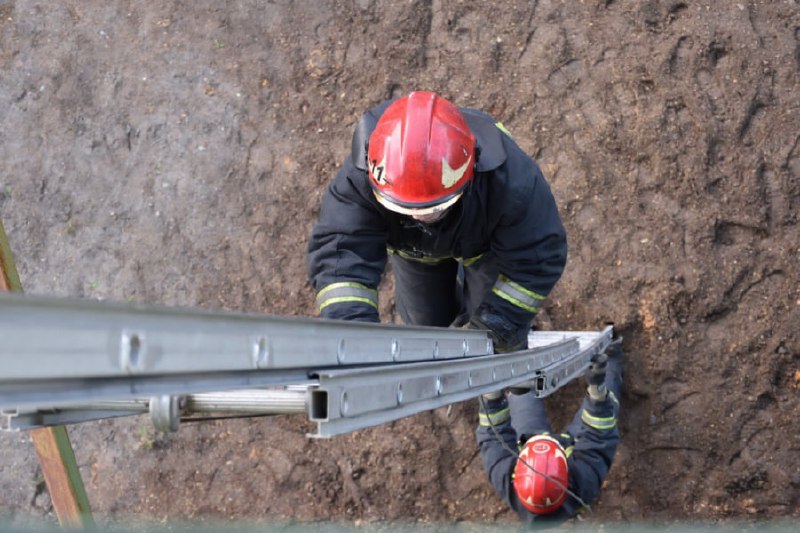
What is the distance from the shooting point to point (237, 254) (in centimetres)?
584

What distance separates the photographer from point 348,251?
375cm

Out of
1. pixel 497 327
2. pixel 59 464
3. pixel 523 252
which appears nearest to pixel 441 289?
pixel 497 327

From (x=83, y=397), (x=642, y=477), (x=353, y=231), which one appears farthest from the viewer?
(x=642, y=477)

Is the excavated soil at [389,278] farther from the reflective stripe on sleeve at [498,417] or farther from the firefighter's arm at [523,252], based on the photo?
the firefighter's arm at [523,252]

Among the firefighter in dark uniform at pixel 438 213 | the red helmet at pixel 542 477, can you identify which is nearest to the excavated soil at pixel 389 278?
the red helmet at pixel 542 477

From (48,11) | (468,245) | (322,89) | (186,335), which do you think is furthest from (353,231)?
(48,11)

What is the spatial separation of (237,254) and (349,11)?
5.97ft

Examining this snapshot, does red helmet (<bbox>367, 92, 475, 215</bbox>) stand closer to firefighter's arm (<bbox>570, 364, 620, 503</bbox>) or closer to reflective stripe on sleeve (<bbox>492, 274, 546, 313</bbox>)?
reflective stripe on sleeve (<bbox>492, 274, 546, 313</bbox>)

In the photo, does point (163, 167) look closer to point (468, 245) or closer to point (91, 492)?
A: point (91, 492)

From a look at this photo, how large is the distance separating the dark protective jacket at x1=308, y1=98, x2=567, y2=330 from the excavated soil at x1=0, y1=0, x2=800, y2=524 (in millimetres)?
1686

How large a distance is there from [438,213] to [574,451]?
2.02m

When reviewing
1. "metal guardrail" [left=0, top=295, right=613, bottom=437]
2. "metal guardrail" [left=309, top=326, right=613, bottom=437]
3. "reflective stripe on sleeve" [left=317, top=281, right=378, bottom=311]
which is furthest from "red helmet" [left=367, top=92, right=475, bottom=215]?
"metal guardrail" [left=309, top=326, right=613, bottom=437]

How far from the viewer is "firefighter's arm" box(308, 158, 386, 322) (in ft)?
12.1

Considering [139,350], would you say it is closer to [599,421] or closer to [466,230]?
[466,230]
